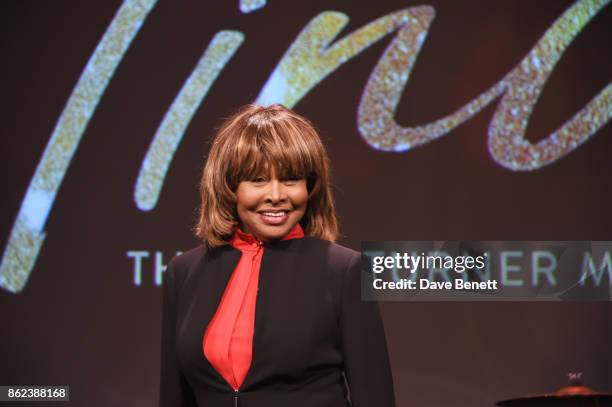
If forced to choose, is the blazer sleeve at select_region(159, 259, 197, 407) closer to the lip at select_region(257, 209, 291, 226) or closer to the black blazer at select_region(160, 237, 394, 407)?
Result: the black blazer at select_region(160, 237, 394, 407)

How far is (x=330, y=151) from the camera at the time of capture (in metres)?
3.78

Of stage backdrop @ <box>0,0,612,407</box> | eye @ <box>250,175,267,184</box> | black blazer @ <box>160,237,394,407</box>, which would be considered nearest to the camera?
black blazer @ <box>160,237,394,407</box>

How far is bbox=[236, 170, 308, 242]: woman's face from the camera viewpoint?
63.7 inches

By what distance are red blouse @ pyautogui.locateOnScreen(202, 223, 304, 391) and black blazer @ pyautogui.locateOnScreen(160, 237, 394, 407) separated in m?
0.01

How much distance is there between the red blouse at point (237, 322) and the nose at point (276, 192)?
0.07 m

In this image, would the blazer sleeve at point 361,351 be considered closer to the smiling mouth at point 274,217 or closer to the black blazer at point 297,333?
the black blazer at point 297,333

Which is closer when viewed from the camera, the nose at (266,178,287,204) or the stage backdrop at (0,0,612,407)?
the nose at (266,178,287,204)

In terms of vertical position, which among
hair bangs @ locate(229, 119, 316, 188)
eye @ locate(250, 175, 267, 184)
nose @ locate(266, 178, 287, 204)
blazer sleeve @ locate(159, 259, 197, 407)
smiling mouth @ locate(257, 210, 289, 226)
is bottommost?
blazer sleeve @ locate(159, 259, 197, 407)

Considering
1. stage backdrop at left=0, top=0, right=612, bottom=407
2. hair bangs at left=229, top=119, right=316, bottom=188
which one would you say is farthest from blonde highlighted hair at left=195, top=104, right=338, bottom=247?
stage backdrop at left=0, top=0, right=612, bottom=407

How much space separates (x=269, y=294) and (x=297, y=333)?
0.29 ft

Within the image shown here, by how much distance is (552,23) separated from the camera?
3852 mm

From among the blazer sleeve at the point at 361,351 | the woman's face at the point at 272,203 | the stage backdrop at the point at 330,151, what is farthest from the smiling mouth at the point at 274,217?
the stage backdrop at the point at 330,151

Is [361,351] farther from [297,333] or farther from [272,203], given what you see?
[272,203]

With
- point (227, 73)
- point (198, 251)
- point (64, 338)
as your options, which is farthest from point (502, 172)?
point (198, 251)
